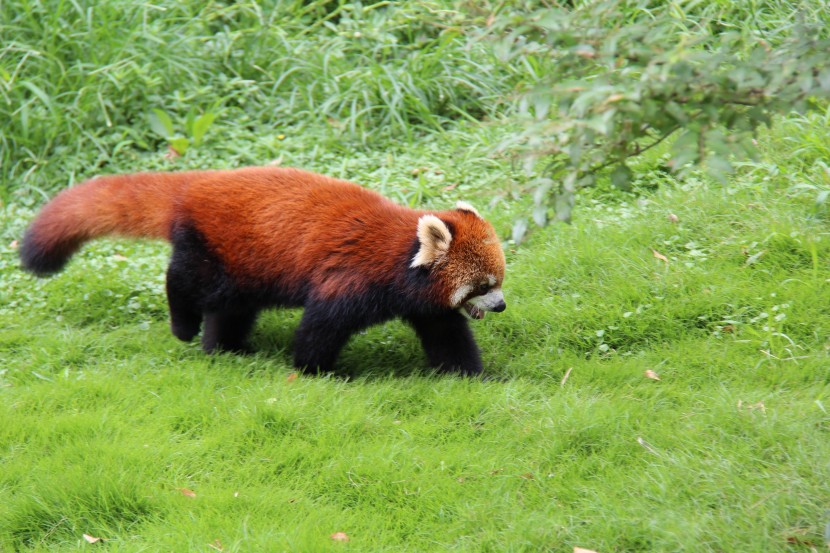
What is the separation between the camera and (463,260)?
518 cm

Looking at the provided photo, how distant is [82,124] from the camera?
24.7ft

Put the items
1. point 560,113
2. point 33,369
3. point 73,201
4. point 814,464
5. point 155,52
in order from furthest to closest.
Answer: point 155,52, point 73,201, point 33,369, point 814,464, point 560,113

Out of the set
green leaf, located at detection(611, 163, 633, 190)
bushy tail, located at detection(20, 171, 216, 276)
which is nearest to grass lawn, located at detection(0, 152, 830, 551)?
bushy tail, located at detection(20, 171, 216, 276)

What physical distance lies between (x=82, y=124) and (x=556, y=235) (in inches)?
160

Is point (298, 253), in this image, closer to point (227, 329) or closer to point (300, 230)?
point (300, 230)

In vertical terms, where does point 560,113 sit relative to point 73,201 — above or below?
above

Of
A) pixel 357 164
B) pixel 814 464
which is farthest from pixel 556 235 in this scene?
pixel 814 464

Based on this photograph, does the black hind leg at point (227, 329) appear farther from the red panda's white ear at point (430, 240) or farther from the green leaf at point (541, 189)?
the green leaf at point (541, 189)

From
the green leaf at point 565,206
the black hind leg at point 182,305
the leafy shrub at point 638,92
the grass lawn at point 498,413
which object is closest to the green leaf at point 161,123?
the grass lawn at point 498,413

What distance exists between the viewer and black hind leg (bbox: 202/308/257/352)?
17.9 ft

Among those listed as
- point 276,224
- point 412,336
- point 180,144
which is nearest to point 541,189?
point 276,224

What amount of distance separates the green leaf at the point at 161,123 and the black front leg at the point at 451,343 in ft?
11.0

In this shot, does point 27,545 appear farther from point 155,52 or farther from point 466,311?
point 155,52

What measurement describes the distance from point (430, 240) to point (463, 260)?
10.6 inches
